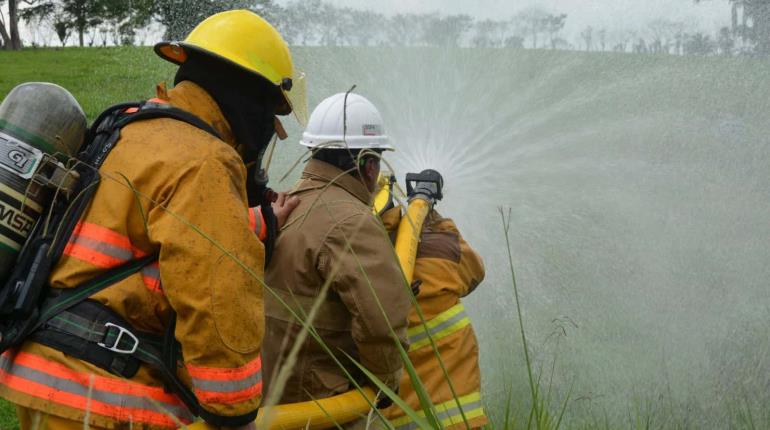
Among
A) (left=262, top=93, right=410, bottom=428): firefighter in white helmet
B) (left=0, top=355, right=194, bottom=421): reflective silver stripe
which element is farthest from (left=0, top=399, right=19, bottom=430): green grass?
(left=0, top=355, right=194, bottom=421): reflective silver stripe

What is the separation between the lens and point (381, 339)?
2.85 meters

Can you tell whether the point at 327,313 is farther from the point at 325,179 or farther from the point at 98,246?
the point at 98,246

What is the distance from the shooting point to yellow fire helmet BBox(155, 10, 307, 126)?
2.53m

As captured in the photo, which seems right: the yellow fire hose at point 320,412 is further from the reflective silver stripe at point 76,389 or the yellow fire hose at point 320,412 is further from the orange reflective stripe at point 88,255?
the orange reflective stripe at point 88,255

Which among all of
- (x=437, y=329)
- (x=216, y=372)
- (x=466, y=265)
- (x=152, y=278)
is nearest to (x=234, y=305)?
(x=216, y=372)

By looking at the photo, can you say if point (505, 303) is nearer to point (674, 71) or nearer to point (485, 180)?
point (485, 180)

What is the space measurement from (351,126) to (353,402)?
1169mm

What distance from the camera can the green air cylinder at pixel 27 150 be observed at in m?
2.05

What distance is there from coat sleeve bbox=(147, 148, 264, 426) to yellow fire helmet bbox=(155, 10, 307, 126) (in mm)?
561

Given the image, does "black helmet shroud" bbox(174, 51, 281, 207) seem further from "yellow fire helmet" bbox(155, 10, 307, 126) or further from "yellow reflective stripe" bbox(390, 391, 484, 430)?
"yellow reflective stripe" bbox(390, 391, 484, 430)

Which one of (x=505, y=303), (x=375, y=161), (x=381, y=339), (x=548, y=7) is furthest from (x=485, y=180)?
(x=381, y=339)

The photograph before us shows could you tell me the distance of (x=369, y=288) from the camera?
2.82 m

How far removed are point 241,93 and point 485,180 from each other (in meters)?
Answer: 4.54

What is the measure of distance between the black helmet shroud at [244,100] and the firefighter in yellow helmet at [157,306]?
225 millimetres
